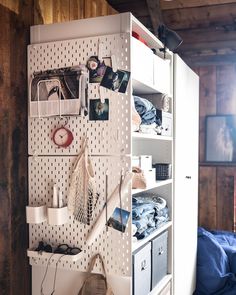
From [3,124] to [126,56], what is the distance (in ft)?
2.04

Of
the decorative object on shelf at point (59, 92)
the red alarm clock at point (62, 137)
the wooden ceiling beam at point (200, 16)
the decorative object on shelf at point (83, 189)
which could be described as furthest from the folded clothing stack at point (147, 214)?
the wooden ceiling beam at point (200, 16)

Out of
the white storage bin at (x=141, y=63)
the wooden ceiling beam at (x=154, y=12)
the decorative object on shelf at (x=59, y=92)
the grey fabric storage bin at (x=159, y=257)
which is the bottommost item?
the grey fabric storage bin at (x=159, y=257)

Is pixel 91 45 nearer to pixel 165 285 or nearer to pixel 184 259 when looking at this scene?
pixel 165 285

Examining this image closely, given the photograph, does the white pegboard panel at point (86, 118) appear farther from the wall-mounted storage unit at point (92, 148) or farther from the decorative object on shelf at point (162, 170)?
the decorative object on shelf at point (162, 170)

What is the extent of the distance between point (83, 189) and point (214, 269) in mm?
1758

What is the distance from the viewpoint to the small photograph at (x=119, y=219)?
5.43 feet

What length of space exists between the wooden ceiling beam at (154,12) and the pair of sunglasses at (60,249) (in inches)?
88.6

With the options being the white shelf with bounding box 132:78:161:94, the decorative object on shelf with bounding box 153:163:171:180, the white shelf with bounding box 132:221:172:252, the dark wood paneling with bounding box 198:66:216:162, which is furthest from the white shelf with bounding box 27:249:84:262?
the dark wood paneling with bounding box 198:66:216:162

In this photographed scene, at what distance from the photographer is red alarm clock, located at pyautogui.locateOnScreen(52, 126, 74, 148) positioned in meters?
1.71

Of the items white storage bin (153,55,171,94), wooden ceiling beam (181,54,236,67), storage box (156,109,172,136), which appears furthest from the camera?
wooden ceiling beam (181,54,236,67)

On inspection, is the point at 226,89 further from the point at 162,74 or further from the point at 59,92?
the point at 59,92

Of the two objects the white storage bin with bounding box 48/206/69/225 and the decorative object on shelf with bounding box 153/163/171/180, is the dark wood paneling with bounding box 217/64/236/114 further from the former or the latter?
the white storage bin with bounding box 48/206/69/225

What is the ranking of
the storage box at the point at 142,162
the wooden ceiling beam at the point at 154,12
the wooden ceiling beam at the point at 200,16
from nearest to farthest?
the storage box at the point at 142,162 < the wooden ceiling beam at the point at 154,12 < the wooden ceiling beam at the point at 200,16

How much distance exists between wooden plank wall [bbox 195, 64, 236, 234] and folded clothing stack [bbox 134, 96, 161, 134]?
2397 mm
